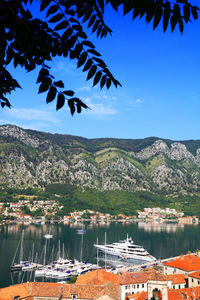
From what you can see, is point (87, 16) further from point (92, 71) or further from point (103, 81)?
point (103, 81)

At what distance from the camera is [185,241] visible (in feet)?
347

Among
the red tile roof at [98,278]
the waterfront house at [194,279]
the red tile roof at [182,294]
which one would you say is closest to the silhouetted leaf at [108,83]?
the red tile roof at [182,294]

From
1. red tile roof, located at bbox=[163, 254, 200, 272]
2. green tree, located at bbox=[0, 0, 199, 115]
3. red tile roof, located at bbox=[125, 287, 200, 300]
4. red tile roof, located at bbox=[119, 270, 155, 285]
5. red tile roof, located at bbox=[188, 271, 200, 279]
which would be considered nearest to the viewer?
green tree, located at bbox=[0, 0, 199, 115]

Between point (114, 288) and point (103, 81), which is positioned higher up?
point (103, 81)

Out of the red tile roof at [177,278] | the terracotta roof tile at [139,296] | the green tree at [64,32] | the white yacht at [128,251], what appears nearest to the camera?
the green tree at [64,32]

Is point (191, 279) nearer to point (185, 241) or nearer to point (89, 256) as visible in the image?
point (89, 256)

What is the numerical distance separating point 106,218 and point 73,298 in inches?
6406

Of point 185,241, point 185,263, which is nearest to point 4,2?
point 185,263

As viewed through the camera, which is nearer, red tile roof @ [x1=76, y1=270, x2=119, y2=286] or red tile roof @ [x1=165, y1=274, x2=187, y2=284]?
red tile roof @ [x1=76, y1=270, x2=119, y2=286]

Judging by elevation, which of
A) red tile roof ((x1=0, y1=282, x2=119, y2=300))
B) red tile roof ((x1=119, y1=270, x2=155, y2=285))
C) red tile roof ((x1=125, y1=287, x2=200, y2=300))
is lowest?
red tile roof ((x1=119, y1=270, x2=155, y2=285))

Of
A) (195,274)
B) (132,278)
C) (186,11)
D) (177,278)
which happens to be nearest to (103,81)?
(186,11)

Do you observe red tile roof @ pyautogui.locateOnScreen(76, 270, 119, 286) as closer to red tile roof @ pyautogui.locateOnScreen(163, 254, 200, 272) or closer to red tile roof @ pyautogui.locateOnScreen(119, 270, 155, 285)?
red tile roof @ pyautogui.locateOnScreen(119, 270, 155, 285)

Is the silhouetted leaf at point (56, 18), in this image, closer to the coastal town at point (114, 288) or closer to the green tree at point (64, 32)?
the green tree at point (64, 32)

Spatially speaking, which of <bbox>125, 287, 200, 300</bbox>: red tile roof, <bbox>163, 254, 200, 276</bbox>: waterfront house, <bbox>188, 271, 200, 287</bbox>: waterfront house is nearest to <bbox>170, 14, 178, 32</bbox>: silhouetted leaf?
<bbox>125, 287, 200, 300</bbox>: red tile roof
